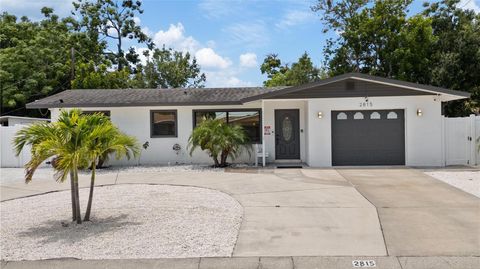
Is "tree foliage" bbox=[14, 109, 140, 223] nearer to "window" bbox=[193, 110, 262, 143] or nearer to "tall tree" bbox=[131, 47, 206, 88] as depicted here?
"window" bbox=[193, 110, 262, 143]

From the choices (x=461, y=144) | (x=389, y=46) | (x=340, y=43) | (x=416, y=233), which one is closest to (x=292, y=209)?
(x=416, y=233)

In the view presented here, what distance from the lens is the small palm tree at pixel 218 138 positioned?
1441 centimetres

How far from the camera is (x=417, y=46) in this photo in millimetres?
25250

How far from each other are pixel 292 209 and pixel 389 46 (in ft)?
73.0

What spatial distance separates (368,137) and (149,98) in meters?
8.65

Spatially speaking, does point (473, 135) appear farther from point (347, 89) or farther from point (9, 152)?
point (9, 152)

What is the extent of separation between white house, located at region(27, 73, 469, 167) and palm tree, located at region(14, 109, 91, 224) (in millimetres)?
8368

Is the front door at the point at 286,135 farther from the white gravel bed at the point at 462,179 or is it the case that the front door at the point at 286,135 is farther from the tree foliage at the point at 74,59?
the tree foliage at the point at 74,59

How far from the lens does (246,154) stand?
16484 millimetres

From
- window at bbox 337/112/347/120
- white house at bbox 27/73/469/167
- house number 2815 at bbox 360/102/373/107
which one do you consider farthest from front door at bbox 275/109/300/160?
house number 2815 at bbox 360/102/373/107

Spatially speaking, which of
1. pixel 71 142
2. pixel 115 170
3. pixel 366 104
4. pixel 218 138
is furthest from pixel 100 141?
pixel 366 104

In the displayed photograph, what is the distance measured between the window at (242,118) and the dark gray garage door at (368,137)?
3160 millimetres

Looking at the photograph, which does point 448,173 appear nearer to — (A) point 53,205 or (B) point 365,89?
(B) point 365,89

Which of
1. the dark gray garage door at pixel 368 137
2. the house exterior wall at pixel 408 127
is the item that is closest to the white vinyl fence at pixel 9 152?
the house exterior wall at pixel 408 127
